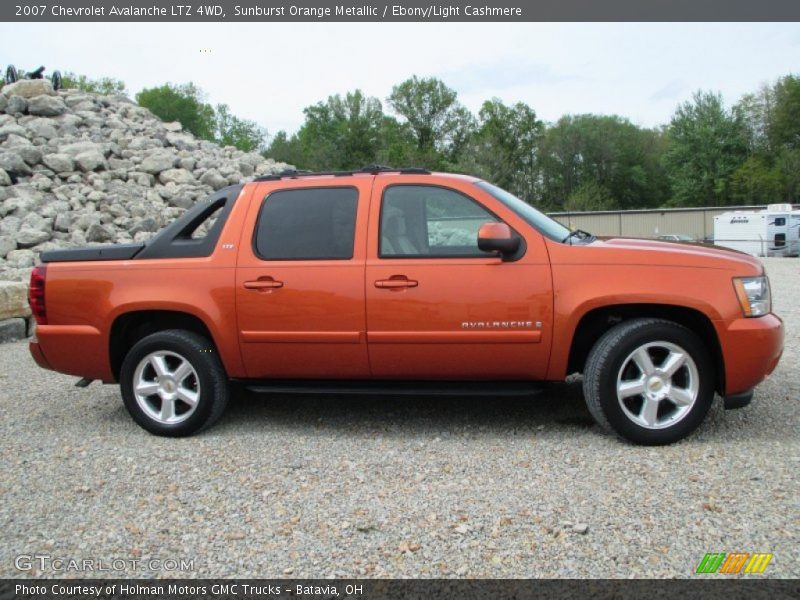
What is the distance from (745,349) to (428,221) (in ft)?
6.97

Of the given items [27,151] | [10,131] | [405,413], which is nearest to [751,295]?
[405,413]

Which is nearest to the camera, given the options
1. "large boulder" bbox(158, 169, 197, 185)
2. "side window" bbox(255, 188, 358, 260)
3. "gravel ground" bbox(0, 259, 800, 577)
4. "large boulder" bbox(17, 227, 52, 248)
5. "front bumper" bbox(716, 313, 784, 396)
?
"gravel ground" bbox(0, 259, 800, 577)

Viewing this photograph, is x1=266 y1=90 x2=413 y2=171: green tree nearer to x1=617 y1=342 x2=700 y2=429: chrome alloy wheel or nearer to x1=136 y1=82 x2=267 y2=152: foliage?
x1=136 y1=82 x2=267 y2=152: foliage

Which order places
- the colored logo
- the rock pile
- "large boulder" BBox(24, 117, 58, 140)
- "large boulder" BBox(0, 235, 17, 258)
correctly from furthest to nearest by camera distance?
"large boulder" BBox(24, 117, 58, 140), the rock pile, "large boulder" BBox(0, 235, 17, 258), the colored logo

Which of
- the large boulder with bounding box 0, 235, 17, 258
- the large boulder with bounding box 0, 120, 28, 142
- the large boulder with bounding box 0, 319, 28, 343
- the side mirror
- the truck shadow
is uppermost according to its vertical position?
the large boulder with bounding box 0, 120, 28, 142

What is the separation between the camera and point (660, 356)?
4.35 m

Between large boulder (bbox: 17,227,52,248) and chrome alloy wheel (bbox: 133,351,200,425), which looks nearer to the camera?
chrome alloy wheel (bbox: 133,351,200,425)

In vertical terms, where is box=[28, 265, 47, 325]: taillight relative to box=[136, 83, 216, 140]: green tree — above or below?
below

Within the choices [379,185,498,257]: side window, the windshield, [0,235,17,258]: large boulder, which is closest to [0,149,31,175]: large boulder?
[0,235,17,258]: large boulder

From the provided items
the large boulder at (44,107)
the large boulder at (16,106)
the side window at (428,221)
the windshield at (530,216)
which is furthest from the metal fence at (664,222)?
the side window at (428,221)

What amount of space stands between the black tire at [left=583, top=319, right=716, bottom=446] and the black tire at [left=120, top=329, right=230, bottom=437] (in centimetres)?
255

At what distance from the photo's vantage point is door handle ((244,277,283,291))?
4.66m

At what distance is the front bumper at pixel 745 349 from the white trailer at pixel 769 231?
30.5 meters
